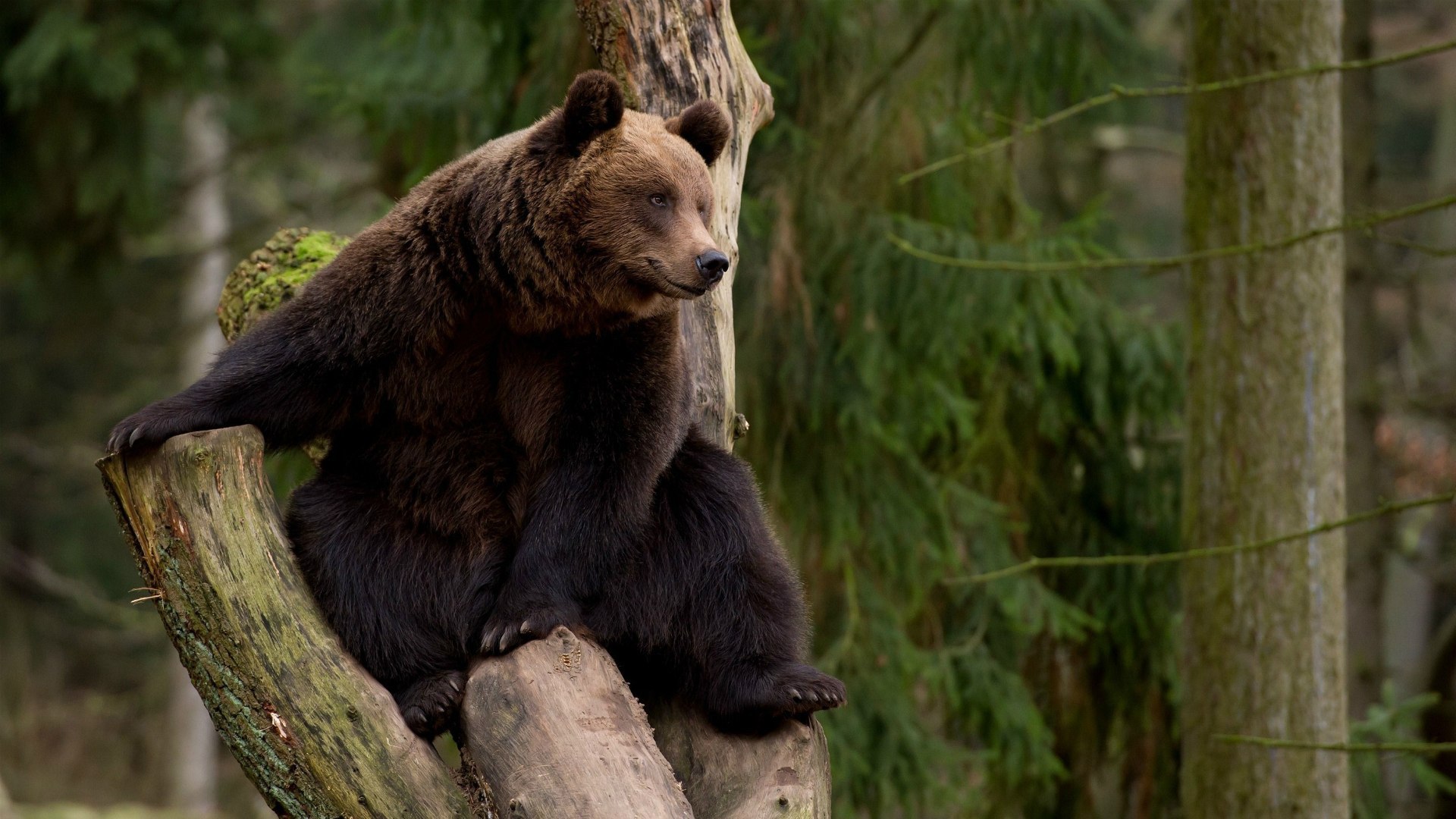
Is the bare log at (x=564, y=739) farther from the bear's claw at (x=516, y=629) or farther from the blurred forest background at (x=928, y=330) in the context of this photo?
the blurred forest background at (x=928, y=330)

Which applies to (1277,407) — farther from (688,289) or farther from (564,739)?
(564,739)

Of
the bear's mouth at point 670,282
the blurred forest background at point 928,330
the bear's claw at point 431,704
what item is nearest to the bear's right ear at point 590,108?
the bear's mouth at point 670,282

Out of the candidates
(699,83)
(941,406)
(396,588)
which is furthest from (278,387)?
(941,406)

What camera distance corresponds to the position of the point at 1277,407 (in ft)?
16.1

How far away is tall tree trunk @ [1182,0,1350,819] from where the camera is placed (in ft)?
15.9

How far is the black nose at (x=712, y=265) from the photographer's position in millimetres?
3445

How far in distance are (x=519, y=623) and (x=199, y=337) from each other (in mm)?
10848

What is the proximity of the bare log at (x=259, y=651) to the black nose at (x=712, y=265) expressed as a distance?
1.29m

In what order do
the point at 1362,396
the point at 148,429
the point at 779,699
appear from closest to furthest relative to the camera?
the point at 148,429 < the point at 779,699 < the point at 1362,396

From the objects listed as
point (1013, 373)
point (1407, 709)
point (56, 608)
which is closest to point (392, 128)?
point (1013, 373)

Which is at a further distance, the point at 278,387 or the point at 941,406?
the point at 941,406

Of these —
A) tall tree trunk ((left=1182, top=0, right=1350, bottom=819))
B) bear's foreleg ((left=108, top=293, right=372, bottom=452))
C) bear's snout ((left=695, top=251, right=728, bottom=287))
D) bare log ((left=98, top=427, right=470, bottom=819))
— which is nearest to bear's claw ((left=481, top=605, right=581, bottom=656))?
bare log ((left=98, top=427, right=470, bottom=819))

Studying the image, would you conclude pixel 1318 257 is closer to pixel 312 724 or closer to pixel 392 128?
pixel 312 724

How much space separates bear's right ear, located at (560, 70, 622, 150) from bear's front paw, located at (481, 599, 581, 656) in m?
1.30
